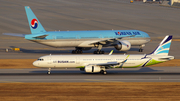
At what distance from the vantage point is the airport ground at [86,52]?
46.1 m

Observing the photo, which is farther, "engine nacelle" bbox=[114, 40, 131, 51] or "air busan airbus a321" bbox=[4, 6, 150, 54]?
"engine nacelle" bbox=[114, 40, 131, 51]

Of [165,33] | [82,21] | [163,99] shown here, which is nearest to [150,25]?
[165,33]

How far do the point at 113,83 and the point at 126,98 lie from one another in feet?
27.9

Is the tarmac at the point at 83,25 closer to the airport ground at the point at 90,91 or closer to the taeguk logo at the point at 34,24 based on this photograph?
the airport ground at the point at 90,91

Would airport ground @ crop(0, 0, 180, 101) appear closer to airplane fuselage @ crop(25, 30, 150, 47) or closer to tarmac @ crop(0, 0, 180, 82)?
tarmac @ crop(0, 0, 180, 82)

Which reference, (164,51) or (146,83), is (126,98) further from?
(164,51)

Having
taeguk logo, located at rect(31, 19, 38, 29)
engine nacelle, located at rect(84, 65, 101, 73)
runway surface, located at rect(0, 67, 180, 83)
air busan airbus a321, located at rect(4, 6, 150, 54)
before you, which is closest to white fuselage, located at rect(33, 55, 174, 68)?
engine nacelle, located at rect(84, 65, 101, 73)

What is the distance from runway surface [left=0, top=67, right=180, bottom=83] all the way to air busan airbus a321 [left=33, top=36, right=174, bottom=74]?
6.06ft

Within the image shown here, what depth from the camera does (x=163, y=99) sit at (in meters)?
43.6

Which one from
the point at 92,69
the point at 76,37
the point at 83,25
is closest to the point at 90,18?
the point at 83,25

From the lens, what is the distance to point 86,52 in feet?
290

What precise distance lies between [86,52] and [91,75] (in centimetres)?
2972

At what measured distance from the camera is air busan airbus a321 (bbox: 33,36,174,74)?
5734 centimetres

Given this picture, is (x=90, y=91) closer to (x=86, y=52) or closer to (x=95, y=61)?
(x=95, y=61)
